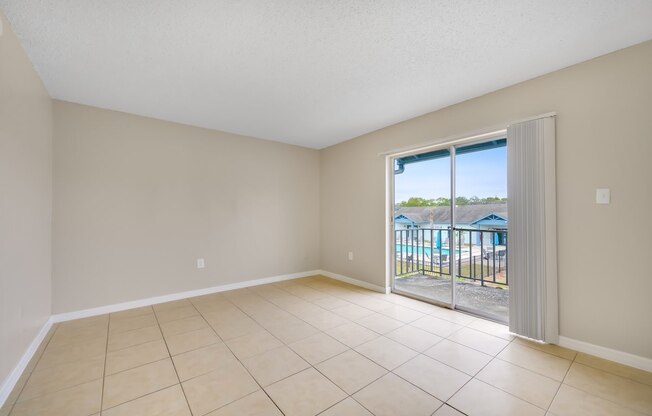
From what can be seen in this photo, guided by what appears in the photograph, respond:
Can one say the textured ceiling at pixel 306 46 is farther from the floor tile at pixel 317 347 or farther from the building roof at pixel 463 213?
the floor tile at pixel 317 347

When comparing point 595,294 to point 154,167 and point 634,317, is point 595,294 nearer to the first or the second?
point 634,317

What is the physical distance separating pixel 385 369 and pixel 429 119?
2.82m

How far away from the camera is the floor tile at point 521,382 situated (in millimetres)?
1654

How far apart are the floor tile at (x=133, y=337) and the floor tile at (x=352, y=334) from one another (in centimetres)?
168

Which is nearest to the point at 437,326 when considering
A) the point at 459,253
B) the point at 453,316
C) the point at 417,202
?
the point at 453,316

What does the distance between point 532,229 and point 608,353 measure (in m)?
1.06

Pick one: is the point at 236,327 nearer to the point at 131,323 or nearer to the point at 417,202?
the point at 131,323

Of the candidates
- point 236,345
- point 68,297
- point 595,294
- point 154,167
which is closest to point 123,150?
point 154,167

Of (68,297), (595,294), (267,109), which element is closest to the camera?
(595,294)

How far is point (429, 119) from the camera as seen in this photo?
329 cm

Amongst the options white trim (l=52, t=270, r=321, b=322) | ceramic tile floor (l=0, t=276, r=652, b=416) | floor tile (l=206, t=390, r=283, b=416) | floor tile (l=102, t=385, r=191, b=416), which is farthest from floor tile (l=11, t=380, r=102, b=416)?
white trim (l=52, t=270, r=321, b=322)

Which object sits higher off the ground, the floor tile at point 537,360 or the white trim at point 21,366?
the white trim at point 21,366

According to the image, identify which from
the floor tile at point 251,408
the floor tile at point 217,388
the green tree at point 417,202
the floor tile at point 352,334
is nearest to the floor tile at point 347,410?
the floor tile at point 251,408

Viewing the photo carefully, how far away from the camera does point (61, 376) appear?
187 centimetres
